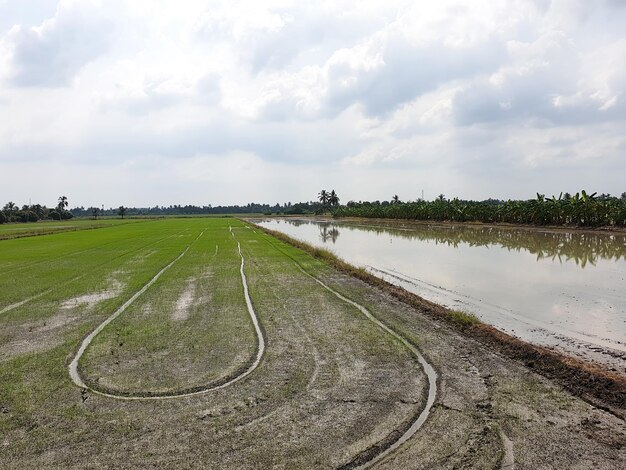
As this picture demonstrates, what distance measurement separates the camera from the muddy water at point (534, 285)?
31.7 feet

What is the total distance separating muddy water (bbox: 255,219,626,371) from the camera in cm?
966

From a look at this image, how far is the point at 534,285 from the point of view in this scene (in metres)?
15.6

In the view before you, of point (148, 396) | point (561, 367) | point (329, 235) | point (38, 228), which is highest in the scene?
point (38, 228)

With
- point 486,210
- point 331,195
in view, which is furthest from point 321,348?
point 331,195

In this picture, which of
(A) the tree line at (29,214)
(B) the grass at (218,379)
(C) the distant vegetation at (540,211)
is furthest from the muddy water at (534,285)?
(A) the tree line at (29,214)

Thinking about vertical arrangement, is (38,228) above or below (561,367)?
above

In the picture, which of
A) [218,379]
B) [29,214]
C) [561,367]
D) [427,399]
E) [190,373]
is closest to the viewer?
[427,399]

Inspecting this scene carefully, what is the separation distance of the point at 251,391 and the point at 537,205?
1982 inches

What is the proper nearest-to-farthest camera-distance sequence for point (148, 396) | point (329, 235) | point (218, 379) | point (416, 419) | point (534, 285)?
1. point (416, 419)
2. point (148, 396)
3. point (218, 379)
4. point (534, 285)
5. point (329, 235)

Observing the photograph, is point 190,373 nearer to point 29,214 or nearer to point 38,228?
point 38,228

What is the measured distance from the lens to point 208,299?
13180 mm

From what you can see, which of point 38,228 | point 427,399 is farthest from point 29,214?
point 427,399

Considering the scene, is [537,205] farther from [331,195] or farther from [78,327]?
[331,195]

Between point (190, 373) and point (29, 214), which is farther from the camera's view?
point (29, 214)
